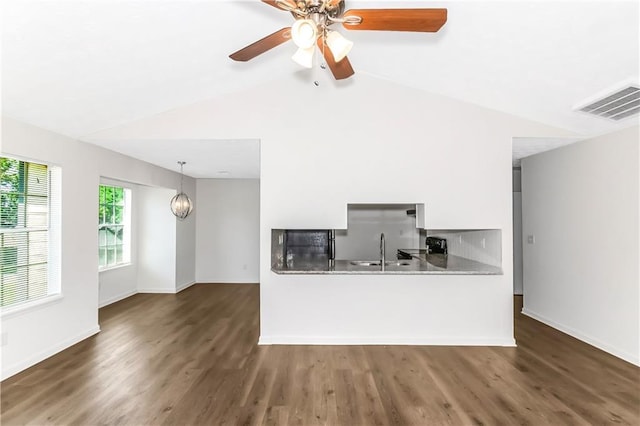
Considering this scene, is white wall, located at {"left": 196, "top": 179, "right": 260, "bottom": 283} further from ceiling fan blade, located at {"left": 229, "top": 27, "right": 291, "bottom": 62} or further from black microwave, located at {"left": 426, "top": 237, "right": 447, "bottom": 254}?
ceiling fan blade, located at {"left": 229, "top": 27, "right": 291, "bottom": 62}

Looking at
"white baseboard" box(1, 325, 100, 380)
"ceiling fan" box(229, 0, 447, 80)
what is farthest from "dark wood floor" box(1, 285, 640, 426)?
"ceiling fan" box(229, 0, 447, 80)

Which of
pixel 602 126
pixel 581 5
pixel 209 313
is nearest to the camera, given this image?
pixel 581 5

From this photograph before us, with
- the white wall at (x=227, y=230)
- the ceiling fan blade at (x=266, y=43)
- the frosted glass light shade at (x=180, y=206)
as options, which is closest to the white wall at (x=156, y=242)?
the frosted glass light shade at (x=180, y=206)

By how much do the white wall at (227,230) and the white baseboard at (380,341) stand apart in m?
3.88

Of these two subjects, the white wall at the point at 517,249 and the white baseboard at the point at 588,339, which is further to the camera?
the white wall at the point at 517,249

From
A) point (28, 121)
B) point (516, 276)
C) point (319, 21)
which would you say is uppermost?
point (319, 21)

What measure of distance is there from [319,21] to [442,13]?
0.68 metres

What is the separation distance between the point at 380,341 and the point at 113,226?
520cm

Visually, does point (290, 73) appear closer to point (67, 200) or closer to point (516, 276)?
point (67, 200)

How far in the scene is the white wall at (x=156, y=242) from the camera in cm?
672

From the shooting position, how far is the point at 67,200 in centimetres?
387

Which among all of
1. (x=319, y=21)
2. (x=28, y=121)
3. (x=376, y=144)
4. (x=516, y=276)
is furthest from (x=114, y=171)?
(x=516, y=276)

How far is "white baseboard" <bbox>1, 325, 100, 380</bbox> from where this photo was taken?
3.09 meters

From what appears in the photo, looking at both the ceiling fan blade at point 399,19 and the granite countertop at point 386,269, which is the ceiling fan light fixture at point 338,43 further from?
the granite countertop at point 386,269
